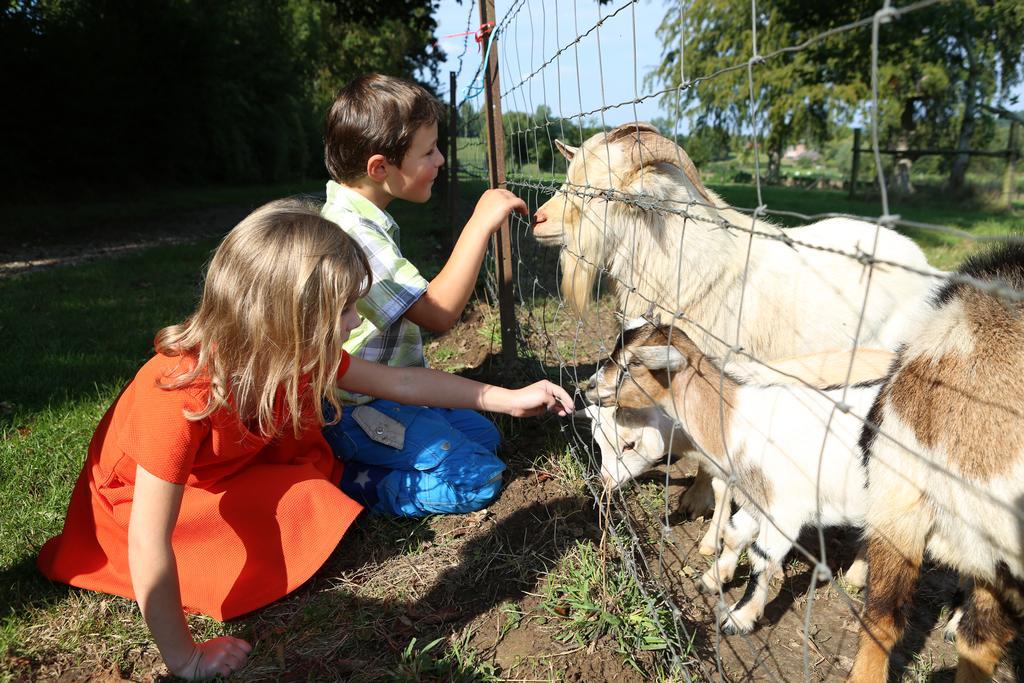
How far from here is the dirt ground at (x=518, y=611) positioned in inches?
81.7

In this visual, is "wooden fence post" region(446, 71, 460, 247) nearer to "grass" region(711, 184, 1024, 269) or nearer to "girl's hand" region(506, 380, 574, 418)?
"grass" region(711, 184, 1024, 269)

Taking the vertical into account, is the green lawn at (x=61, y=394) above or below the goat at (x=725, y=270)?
below

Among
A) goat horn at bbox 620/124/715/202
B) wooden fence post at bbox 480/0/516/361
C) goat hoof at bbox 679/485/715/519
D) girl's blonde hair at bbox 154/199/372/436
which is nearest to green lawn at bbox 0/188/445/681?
girl's blonde hair at bbox 154/199/372/436

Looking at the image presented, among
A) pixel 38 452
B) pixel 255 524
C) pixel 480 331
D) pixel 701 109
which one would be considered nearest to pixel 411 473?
pixel 255 524

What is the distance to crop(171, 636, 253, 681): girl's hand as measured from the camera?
2.04 m

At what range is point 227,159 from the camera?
1969cm

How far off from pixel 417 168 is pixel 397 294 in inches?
21.5

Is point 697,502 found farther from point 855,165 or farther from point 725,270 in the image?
point 855,165

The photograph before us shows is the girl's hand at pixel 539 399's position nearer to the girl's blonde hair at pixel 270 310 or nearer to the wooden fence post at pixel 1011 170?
the girl's blonde hair at pixel 270 310

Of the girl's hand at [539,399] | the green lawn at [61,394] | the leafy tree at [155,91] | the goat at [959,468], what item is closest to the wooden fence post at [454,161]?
the green lawn at [61,394]

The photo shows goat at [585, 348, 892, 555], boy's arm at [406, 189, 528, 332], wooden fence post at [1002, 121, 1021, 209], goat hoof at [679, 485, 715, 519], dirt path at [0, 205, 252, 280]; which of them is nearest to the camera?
goat at [585, 348, 892, 555]

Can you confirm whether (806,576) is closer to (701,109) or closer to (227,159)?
(701,109)

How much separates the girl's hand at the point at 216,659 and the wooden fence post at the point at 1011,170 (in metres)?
16.3

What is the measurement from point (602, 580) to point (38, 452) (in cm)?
261
